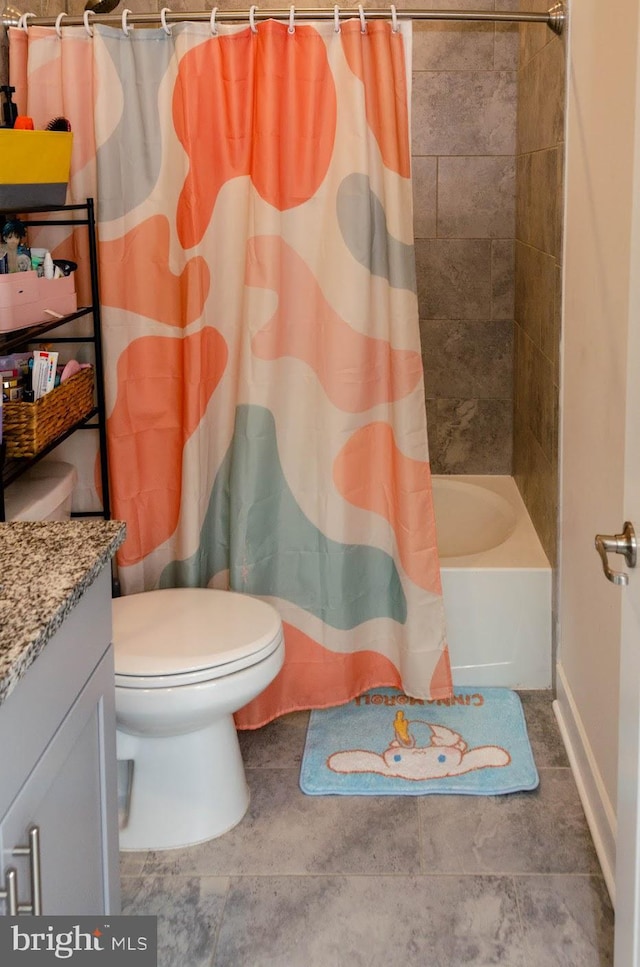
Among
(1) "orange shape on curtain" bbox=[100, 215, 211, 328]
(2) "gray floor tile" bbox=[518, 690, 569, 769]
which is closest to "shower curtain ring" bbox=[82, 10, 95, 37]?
(1) "orange shape on curtain" bbox=[100, 215, 211, 328]

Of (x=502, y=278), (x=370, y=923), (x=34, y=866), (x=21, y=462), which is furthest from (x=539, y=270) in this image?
(x=34, y=866)

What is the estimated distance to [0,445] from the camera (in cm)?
209

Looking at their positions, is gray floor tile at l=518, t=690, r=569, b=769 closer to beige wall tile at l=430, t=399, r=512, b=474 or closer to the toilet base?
the toilet base

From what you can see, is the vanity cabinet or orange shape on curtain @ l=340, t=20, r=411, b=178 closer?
the vanity cabinet

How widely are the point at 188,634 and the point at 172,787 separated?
33cm

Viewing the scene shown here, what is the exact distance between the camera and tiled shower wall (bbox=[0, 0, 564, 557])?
3439 millimetres

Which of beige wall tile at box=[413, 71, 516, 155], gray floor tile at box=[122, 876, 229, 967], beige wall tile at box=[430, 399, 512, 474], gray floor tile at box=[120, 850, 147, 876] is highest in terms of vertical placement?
beige wall tile at box=[413, 71, 516, 155]

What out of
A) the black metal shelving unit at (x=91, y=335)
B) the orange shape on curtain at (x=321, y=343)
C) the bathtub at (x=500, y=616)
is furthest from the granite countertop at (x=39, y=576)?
the bathtub at (x=500, y=616)

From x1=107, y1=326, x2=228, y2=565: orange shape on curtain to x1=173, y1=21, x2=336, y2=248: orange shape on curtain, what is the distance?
0.36 metres

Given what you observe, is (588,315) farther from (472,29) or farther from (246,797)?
(472,29)

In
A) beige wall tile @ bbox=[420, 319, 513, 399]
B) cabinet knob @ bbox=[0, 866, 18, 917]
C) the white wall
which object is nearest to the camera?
cabinet knob @ bbox=[0, 866, 18, 917]

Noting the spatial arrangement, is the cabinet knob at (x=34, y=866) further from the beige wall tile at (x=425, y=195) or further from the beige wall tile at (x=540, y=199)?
the beige wall tile at (x=425, y=195)

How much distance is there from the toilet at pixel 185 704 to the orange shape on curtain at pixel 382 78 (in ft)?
3.56

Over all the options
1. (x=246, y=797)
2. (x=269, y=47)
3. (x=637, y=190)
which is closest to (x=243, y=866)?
(x=246, y=797)
